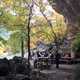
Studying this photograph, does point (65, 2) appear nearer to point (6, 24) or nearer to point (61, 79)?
point (61, 79)

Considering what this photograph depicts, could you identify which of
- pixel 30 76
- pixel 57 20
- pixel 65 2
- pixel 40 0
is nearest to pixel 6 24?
pixel 40 0

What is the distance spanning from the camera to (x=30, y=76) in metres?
17.3

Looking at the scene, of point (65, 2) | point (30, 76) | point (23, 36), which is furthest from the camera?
point (23, 36)

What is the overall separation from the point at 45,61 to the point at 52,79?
24.1ft

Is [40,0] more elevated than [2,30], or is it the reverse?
[40,0]

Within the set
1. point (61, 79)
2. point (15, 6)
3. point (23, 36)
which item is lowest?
point (61, 79)

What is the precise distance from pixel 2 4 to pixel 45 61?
5723 mm

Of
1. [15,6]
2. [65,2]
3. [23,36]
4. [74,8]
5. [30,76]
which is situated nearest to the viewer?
[74,8]

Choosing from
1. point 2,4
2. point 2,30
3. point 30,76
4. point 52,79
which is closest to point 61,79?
point 52,79

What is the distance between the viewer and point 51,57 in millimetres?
27391

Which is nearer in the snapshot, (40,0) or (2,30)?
(40,0)

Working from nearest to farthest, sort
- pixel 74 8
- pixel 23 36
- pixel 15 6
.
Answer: pixel 74 8 → pixel 15 6 → pixel 23 36

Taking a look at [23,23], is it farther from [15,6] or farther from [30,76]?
[30,76]

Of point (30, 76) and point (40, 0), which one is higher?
point (40, 0)
